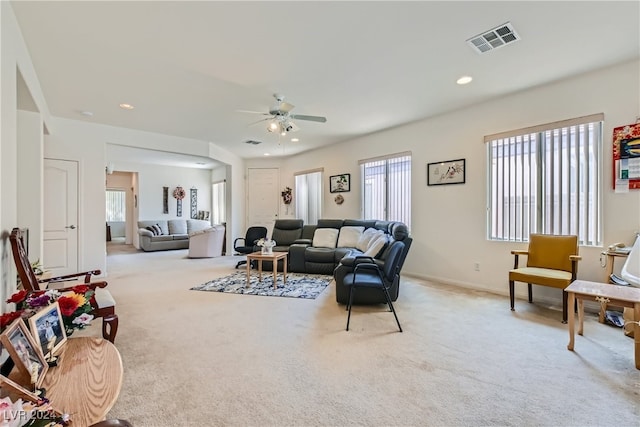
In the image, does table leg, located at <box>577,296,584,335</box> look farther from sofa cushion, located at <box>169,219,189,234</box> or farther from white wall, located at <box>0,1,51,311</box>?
sofa cushion, located at <box>169,219,189,234</box>

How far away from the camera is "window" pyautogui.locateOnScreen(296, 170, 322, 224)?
711 centimetres

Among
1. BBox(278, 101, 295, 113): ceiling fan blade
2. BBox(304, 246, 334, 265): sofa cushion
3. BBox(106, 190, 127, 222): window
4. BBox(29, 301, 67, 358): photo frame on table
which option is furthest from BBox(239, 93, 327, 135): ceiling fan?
BBox(106, 190, 127, 222): window

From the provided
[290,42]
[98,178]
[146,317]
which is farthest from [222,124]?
[146,317]

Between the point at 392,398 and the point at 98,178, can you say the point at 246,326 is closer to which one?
the point at 392,398

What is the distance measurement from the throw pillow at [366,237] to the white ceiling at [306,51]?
196 cm

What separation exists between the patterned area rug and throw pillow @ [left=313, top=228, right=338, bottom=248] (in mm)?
690

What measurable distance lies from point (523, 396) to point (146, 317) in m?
3.38

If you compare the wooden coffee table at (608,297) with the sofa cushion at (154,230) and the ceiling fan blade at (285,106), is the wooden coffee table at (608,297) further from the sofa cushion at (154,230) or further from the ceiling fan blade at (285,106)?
the sofa cushion at (154,230)

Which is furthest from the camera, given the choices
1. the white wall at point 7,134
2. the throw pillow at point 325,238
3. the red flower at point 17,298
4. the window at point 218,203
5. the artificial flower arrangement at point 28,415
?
the window at point 218,203

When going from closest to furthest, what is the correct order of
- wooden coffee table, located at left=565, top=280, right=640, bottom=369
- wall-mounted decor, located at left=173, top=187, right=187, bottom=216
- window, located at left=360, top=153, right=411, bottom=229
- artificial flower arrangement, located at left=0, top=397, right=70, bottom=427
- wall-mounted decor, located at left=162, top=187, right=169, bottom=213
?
artificial flower arrangement, located at left=0, top=397, right=70, bottom=427, wooden coffee table, located at left=565, top=280, right=640, bottom=369, window, located at left=360, top=153, right=411, bottom=229, wall-mounted decor, located at left=162, top=187, right=169, bottom=213, wall-mounted decor, located at left=173, top=187, right=187, bottom=216

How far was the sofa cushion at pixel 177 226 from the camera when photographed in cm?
908

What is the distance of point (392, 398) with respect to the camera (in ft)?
5.92

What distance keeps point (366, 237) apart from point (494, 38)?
128 inches

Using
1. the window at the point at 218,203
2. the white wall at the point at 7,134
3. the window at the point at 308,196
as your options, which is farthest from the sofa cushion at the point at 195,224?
the white wall at the point at 7,134
